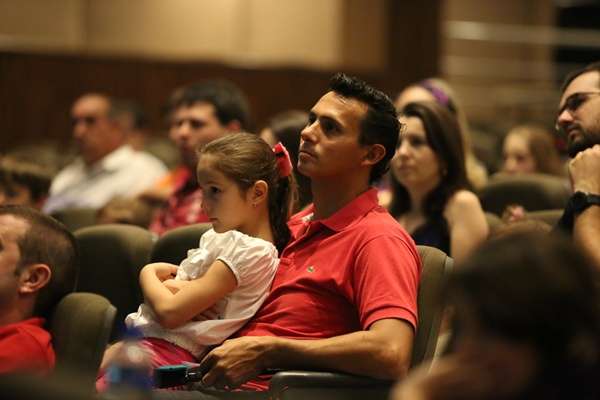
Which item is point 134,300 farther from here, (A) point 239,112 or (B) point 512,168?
(B) point 512,168

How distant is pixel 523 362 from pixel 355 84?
4.63 ft

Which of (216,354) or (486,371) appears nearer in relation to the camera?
(486,371)

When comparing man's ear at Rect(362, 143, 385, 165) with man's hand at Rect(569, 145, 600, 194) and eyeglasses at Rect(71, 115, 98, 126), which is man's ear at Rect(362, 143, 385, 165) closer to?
man's hand at Rect(569, 145, 600, 194)

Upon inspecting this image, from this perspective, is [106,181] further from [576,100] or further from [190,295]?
[190,295]

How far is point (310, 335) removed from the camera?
2635mm

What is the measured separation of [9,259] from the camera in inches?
105

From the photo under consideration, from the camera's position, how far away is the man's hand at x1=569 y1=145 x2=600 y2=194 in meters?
2.89

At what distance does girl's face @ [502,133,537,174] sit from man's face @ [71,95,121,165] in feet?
7.78

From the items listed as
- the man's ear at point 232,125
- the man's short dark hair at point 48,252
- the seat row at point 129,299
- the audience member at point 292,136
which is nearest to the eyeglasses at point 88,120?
the man's ear at point 232,125

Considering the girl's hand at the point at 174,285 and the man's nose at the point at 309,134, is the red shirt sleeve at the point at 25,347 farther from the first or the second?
the man's nose at the point at 309,134

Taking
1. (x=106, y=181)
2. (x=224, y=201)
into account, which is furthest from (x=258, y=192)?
(x=106, y=181)

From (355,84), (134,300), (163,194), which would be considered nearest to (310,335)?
(355,84)

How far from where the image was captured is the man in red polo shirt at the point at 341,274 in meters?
2.46

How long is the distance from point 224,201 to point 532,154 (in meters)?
2.96
